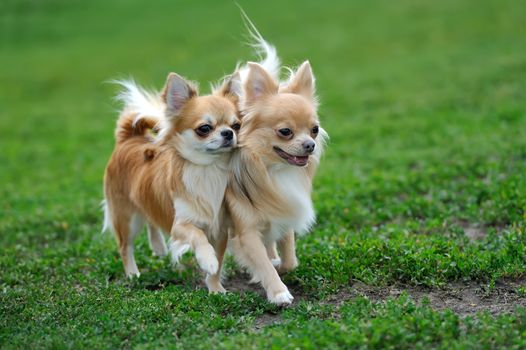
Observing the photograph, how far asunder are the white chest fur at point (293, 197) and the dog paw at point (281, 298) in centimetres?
58

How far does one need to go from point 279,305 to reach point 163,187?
59.0 inches

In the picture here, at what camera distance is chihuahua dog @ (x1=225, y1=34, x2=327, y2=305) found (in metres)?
5.62

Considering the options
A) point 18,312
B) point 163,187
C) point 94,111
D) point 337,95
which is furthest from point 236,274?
point 94,111

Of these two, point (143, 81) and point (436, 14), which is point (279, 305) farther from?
point (436, 14)

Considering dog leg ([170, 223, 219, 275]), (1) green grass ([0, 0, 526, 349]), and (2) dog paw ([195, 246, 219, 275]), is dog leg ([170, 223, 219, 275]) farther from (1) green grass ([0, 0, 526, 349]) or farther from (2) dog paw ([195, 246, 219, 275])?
(1) green grass ([0, 0, 526, 349])

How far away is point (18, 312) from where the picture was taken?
5.73 m

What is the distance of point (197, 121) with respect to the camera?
5.80m

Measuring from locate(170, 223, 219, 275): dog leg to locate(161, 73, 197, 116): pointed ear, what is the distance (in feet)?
3.24

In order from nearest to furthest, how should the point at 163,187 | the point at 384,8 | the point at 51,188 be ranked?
the point at 163,187 → the point at 51,188 → the point at 384,8

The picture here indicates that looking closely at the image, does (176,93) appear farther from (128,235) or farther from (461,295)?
(461,295)

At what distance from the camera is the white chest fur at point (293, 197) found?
5.76 metres

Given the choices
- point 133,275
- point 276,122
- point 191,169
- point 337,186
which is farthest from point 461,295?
point 337,186

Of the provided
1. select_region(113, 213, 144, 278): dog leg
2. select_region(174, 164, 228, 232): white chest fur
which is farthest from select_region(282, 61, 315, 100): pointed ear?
select_region(113, 213, 144, 278): dog leg

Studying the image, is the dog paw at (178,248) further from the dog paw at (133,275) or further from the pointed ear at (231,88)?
the pointed ear at (231,88)
